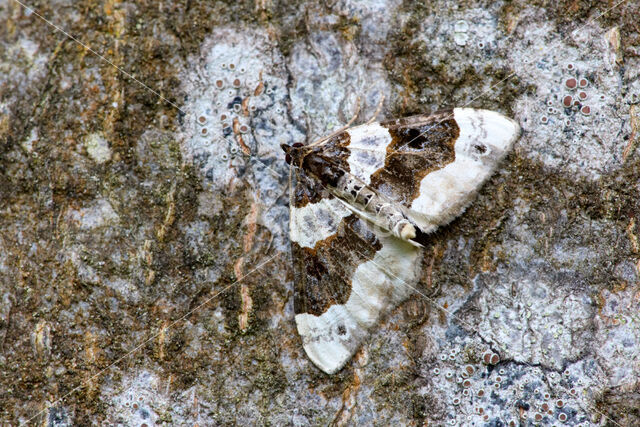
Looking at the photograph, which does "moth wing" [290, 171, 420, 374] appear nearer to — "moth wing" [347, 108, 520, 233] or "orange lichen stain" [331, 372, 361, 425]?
"orange lichen stain" [331, 372, 361, 425]

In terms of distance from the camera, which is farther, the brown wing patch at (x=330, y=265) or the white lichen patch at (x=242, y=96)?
the white lichen patch at (x=242, y=96)

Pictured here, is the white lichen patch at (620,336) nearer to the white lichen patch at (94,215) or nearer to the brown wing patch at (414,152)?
the brown wing patch at (414,152)

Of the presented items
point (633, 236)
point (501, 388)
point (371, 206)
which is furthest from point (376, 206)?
point (633, 236)

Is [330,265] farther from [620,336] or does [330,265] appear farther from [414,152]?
[620,336]

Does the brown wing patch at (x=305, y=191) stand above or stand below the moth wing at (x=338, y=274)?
above

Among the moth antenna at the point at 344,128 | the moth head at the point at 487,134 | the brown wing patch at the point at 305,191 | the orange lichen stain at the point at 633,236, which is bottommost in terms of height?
the brown wing patch at the point at 305,191

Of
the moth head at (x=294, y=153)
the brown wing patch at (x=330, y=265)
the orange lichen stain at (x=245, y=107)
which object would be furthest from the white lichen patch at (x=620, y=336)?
the orange lichen stain at (x=245, y=107)
